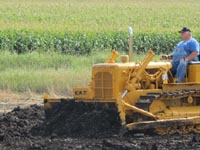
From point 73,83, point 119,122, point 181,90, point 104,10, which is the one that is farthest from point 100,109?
point 104,10

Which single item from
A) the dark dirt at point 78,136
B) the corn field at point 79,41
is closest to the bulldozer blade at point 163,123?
the dark dirt at point 78,136

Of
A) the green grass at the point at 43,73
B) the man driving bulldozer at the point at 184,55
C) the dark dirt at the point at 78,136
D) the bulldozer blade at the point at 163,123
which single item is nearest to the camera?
the dark dirt at the point at 78,136

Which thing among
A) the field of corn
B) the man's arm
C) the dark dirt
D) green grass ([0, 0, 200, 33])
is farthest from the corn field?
the man's arm

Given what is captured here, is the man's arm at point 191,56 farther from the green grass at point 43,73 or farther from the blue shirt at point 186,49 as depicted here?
the green grass at point 43,73

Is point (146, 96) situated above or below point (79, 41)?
below

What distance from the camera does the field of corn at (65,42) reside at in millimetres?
23453

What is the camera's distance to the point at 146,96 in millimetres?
15664

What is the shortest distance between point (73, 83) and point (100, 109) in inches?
288

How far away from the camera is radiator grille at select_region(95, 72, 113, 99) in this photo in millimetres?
16078

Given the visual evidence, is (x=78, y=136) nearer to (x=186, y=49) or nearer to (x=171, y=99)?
(x=171, y=99)

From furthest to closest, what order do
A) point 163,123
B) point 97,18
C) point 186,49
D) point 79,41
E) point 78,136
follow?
point 97,18, point 79,41, point 186,49, point 78,136, point 163,123

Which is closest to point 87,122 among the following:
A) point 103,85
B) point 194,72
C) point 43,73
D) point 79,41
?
point 103,85

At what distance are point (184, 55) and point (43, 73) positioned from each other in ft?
26.3

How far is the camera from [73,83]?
76.5ft
